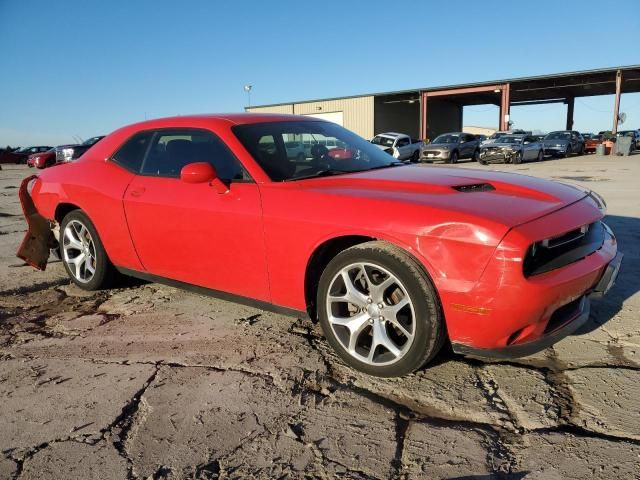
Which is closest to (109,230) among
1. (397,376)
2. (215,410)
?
(215,410)

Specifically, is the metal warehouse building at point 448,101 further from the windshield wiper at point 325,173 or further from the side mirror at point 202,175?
the side mirror at point 202,175

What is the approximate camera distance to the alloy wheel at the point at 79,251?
13.8ft

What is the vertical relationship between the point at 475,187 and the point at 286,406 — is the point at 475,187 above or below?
above

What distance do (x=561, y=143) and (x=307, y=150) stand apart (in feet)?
90.5

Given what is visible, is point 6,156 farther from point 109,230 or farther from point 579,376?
point 579,376

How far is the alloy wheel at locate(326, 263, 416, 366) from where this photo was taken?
8.38 feet

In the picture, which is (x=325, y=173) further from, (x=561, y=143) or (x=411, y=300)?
(x=561, y=143)

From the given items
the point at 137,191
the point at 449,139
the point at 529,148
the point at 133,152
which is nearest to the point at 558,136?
the point at 529,148

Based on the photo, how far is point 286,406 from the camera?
2400 millimetres

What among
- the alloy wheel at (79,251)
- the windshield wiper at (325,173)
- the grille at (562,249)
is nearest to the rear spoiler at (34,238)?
the alloy wheel at (79,251)

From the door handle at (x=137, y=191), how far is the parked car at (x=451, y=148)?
68.7ft

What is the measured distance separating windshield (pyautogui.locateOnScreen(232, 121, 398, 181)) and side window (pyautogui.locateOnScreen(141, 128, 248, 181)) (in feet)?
A: 0.35

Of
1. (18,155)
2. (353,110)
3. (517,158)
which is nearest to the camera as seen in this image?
(517,158)

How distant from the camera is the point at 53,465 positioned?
202 centimetres
